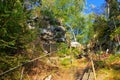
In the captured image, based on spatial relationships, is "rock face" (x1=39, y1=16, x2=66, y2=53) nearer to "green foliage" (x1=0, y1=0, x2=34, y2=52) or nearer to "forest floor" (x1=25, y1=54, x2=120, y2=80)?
"forest floor" (x1=25, y1=54, x2=120, y2=80)

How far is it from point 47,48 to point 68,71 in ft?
18.3

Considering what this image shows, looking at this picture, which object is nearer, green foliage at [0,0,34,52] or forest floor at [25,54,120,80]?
green foliage at [0,0,34,52]

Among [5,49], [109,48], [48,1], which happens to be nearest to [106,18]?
[109,48]

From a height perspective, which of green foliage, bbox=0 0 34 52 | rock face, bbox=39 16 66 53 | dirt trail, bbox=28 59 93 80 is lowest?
dirt trail, bbox=28 59 93 80

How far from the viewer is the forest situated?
61.1 feet

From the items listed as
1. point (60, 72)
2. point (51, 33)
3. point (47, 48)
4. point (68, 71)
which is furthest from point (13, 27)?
point (51, 33)

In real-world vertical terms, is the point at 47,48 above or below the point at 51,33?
below

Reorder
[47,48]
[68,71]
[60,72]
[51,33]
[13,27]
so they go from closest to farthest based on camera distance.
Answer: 1. [13,27]
2. [60,72]
3. [68,71]
4. [47,48]
5. [51,33]

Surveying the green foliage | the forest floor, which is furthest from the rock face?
the green foliage

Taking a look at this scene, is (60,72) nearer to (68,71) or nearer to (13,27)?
(68,71)

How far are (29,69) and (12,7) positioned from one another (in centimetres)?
527

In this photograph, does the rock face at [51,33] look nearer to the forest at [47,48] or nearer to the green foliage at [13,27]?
the forest at [47,48]

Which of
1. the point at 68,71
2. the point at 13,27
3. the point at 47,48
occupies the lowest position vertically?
the point at 68,71

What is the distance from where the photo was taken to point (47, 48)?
1080 inches
